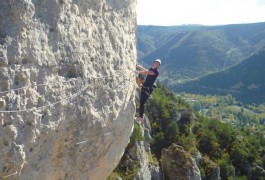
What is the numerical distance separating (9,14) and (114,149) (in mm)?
5726

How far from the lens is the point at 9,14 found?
8.18 meters

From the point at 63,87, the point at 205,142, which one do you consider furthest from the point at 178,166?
the point at 63,87

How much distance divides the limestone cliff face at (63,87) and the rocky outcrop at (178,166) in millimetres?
22817

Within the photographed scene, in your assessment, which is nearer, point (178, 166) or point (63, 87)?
point (63, 87)

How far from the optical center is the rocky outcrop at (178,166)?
34281mm

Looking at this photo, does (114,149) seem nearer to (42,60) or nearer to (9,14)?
(42,60)

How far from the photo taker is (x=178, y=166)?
115ft

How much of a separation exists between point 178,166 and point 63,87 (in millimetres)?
27284

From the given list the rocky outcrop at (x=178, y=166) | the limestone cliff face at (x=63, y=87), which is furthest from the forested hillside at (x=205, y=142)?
the limestone cliff face at (x=63, y=87)

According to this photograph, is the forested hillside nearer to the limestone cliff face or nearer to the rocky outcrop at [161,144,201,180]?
the rocky outcrop at [161,144,201,180]

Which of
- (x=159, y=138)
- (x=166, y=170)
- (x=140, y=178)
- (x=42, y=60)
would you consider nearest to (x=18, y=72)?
(x=42, y=60)

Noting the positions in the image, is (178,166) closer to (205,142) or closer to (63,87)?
(205,142)

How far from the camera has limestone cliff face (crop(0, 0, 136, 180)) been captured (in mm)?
8109

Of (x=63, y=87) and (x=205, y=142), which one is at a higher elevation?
(x=63, y=87)
